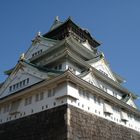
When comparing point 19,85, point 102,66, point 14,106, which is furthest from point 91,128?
point 102,66

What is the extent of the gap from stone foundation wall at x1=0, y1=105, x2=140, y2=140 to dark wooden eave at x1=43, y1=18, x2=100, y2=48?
16715 mm

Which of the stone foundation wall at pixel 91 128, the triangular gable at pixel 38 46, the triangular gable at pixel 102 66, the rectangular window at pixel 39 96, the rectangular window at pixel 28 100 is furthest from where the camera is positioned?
the triangular gable at pixel 38 46

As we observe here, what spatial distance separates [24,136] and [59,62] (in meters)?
9.47

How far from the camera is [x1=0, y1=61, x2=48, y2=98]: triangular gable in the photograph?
25.3 meters

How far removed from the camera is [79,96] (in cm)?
2288

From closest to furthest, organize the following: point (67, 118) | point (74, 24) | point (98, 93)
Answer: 1. point (67, 118)
2. point (98, 93)
3. point (74, 24)

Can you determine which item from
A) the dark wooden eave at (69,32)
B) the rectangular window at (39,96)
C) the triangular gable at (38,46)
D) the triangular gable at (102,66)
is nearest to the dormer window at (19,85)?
the rectangular window at (39,96)

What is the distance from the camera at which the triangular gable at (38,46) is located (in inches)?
1287

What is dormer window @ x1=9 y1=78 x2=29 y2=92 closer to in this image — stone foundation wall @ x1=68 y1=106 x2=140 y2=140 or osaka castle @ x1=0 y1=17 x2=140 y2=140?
osaka castle @ x1=0 y1=17 x2=140 y2=140

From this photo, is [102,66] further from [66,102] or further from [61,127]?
[61,127]

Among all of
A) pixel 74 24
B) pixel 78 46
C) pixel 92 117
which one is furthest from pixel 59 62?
pixel 74 24

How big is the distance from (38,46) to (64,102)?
14.8 metres

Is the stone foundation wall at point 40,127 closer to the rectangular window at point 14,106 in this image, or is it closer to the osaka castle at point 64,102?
the osaka castle at point 64,102

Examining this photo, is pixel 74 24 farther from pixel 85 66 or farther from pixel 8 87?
pixel 8 87
